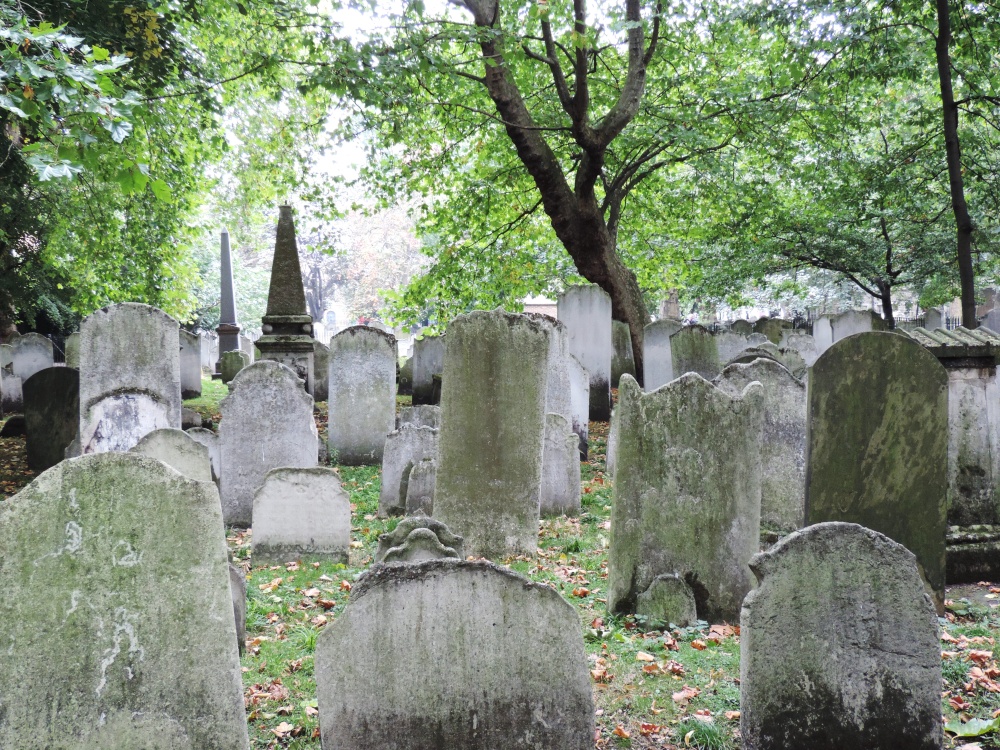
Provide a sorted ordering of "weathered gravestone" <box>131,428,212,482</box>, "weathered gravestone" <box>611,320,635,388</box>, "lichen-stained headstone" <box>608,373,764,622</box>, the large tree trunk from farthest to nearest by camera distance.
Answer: "weathered gravestone" <box>611,320,635,388</box>, the large tree trunk, "weathered gravestone" <box>131,428,212,482</box>, "lichen-stained headstone" <box>608,373,764,622</box>

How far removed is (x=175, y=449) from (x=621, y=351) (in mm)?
10687

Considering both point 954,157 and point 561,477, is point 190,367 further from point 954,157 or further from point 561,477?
point 954,157

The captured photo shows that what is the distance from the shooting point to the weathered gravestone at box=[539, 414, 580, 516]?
7.89 metres

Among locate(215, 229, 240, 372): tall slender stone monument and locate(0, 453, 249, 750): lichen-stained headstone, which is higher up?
locate(215, 229, 240, 372): tall slender stone monument

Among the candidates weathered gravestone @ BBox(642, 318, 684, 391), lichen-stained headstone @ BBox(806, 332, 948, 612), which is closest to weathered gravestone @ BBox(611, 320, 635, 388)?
weathered gravestone @ BBox(642, 318, 684, 391)

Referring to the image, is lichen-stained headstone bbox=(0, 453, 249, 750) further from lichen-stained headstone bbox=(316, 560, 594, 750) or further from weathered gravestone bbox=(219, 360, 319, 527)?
weathered gravestone bbox=(219, 360, 319, 527)

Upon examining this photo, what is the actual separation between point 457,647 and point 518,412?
3.48 m

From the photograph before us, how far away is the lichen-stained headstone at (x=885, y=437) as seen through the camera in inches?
194

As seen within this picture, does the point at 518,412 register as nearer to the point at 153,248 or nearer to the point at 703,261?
the point at 153,248

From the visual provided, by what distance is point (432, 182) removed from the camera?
14461 millimetres

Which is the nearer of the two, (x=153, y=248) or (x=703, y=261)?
(x=153, y=248)

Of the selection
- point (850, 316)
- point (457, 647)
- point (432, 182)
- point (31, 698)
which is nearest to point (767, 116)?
point (432, 182)

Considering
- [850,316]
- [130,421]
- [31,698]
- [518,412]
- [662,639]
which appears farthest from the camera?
[850,316]

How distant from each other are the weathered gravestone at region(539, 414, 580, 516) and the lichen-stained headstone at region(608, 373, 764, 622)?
290 cm
